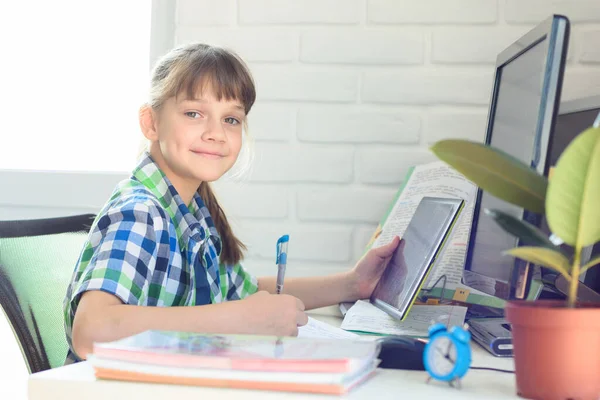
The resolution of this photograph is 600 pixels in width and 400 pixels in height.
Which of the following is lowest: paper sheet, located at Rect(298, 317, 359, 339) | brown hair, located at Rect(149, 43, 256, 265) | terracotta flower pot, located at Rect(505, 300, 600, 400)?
paper sheet, located at Rect(298, 317, 359, 339)

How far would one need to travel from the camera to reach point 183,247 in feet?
4.27

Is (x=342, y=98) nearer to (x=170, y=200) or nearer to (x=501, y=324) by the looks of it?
(x=170, y=200)

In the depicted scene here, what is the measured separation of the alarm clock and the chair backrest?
0.68m

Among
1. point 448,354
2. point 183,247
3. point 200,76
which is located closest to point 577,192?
point 448,354

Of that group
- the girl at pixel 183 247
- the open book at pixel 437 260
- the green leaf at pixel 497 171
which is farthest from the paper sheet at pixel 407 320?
the green leaf at pixel 497 171

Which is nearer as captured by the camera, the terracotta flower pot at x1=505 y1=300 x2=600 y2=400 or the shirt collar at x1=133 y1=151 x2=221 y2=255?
the terracotta flower pot at x1=505 y1=300 x2=600 y2=400

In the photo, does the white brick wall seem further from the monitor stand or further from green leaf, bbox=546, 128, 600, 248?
green leaf, bbox=546, 128, 600, 248

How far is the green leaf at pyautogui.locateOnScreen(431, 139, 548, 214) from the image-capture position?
29.5 inches

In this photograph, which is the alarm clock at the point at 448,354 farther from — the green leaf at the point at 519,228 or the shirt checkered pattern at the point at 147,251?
the shirt checkered pattern at the point at 147,251

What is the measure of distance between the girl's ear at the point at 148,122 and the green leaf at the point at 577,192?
0.92 m

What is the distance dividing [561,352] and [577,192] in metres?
0.15

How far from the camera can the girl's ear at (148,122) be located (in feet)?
4.84

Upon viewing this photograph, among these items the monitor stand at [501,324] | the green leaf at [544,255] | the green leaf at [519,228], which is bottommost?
the monitor stand at [501,324]

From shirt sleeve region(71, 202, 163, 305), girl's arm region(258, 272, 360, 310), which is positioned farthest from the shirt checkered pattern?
girl's arm region(258, 272, 360, 310)
